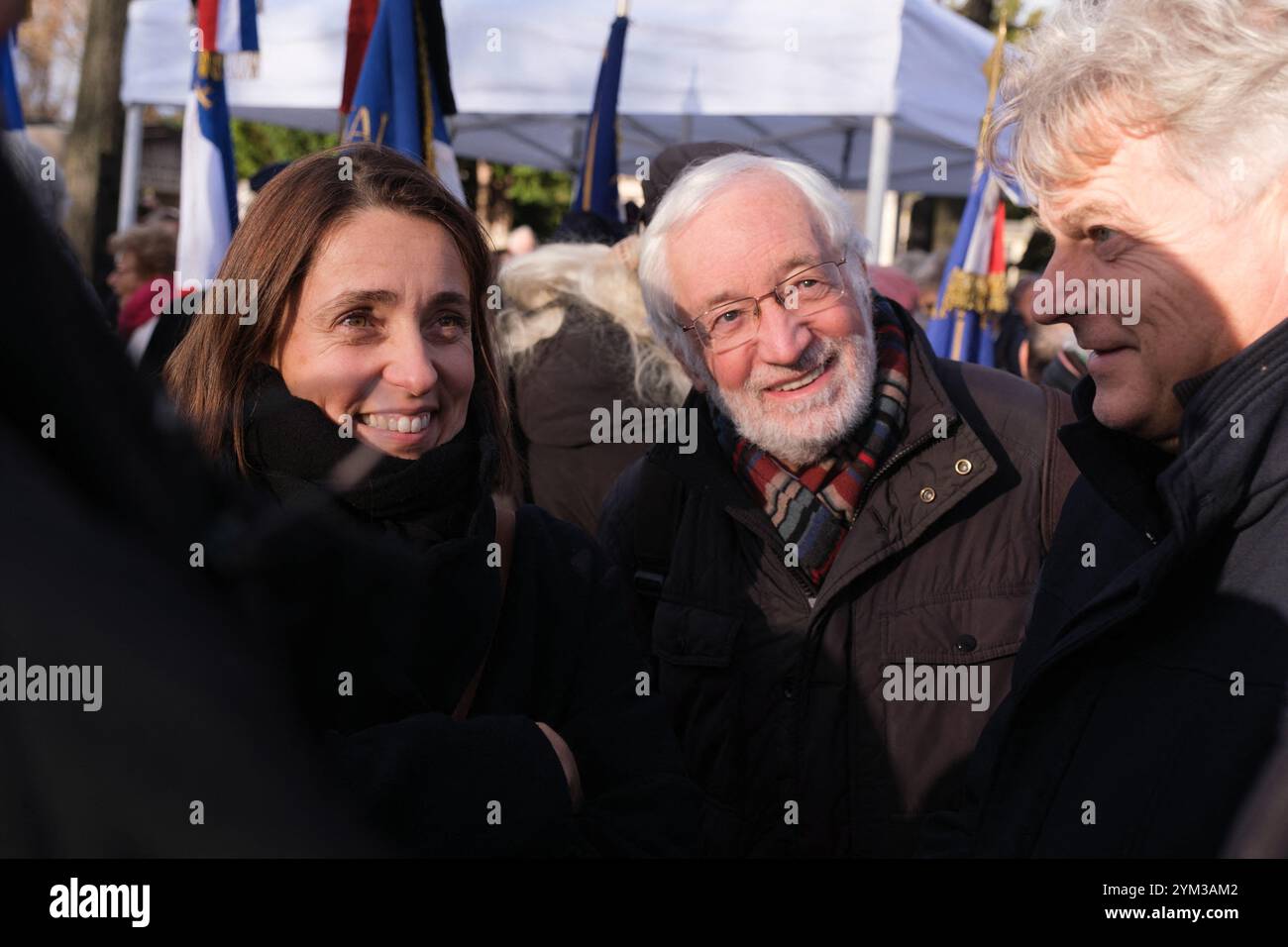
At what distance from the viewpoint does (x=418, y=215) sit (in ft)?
7.25

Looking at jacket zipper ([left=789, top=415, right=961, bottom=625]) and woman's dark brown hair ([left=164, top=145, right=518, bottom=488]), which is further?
jacket zipper ([left=789, top=415, right=961, bottom=625])

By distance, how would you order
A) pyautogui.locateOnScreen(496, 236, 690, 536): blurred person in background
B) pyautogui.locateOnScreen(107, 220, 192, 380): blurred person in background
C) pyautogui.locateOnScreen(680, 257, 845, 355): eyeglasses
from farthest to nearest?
pyautogui.locateOnScreen(107, 220, 192, 380): blurred person in background
pyautogui.locateOnScreen(496, 236, 690, 536): blurred person in background
pyautogui.locateOnScreen(680, 257, 845, 355): eyeglasses

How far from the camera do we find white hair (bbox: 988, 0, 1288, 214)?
158 centimetres

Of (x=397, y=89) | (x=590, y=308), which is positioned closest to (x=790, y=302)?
(x=590, y=308)

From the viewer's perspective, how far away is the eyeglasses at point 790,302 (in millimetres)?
2871

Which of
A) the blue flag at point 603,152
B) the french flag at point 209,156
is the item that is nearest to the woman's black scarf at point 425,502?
the french flag at point 209,156

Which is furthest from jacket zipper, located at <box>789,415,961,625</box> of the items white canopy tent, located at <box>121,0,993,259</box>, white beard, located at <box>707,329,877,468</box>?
white canopy tent, located at <box>121,0,993,259</box>

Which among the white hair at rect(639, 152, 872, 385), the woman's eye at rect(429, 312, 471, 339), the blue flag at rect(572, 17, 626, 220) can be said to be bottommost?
the woman's eye at rect(429, 312, 471, 339)

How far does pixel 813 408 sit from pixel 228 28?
118 inches

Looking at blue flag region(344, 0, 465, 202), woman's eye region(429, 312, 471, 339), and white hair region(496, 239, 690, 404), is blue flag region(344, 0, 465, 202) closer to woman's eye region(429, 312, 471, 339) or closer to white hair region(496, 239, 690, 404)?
white hair region(496, 239, 690, 404)

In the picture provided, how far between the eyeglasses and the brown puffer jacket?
0.30 m

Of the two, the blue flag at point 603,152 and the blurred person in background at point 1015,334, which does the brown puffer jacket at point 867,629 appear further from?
the blurred person in background at point 1015,334

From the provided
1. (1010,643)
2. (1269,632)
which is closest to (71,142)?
(1010,643)

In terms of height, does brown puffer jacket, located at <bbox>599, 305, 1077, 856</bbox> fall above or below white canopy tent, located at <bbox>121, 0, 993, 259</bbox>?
below
